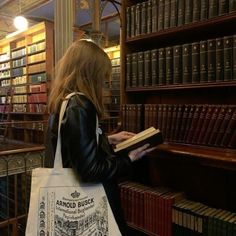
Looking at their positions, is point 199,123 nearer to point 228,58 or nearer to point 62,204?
point 228,58

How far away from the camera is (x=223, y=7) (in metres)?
1.37

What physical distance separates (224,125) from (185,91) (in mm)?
461

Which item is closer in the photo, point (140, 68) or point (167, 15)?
point (167, 15)

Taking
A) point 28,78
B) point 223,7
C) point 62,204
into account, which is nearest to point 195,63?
point 223,7

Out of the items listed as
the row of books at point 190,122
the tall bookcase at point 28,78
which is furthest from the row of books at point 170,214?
the tall bookcase at point 28,78

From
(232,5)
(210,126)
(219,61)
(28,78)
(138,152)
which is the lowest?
(138,152)

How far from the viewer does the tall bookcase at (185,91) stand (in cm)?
139

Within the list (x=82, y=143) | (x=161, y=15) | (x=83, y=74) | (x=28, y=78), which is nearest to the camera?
(x=82, y=143)

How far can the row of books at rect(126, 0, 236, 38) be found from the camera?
1397mm

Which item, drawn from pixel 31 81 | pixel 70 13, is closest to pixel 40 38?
pixel 31 81

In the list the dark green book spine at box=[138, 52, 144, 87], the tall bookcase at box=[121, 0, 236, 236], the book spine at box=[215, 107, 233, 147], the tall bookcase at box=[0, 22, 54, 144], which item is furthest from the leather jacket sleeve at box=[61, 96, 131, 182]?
the tall bookcase at box=[0, 22, 54, 144]

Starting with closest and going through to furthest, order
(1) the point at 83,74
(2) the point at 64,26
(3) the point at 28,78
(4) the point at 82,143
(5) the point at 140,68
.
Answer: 1. (4) the point at 82,143
2. (1) the point at 83,74
3. (5) the point at 140,68
4. (2) the point at 64,26
5. (3) the point at 28,78

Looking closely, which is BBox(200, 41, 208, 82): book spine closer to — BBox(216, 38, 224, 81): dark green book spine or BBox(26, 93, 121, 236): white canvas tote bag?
BBox(216, 38, 224, 81): dark green book spine

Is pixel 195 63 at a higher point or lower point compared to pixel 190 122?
higher
